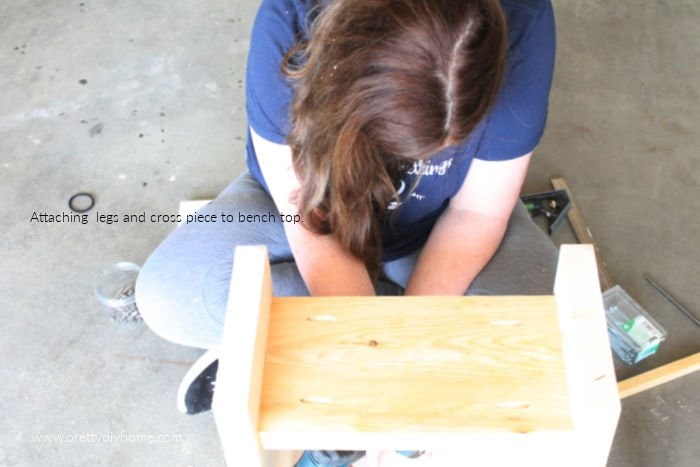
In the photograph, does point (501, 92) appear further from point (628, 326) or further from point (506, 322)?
point (628, 326)

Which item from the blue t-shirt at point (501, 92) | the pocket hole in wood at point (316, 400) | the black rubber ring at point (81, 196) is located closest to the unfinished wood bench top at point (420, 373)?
the pocket hole in wood at point (316, 400)

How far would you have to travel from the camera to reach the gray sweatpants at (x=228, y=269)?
3.00 feet

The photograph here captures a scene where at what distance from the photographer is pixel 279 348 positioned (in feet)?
1.89

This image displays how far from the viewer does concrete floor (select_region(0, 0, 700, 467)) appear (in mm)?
1161

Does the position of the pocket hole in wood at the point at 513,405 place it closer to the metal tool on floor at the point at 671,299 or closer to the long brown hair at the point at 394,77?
the long brown hair at the point at 394,77

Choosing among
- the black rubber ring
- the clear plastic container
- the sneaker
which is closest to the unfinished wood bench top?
the sneaker

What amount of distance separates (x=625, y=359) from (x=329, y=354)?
86 centimetres

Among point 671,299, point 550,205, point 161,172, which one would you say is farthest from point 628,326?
point 161,172

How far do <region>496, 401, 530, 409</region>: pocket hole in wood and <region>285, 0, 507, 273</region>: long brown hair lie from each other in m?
0.25

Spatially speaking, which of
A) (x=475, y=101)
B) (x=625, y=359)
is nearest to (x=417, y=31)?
(x=475, y=101)

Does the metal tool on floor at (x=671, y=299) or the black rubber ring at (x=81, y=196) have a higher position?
the metal tool on floor at (x=671, y=299)

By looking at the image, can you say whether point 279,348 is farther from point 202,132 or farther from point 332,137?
point 202,132

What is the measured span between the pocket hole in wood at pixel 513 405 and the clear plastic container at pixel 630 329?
0.78 metres

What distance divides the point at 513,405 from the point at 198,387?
75cm
